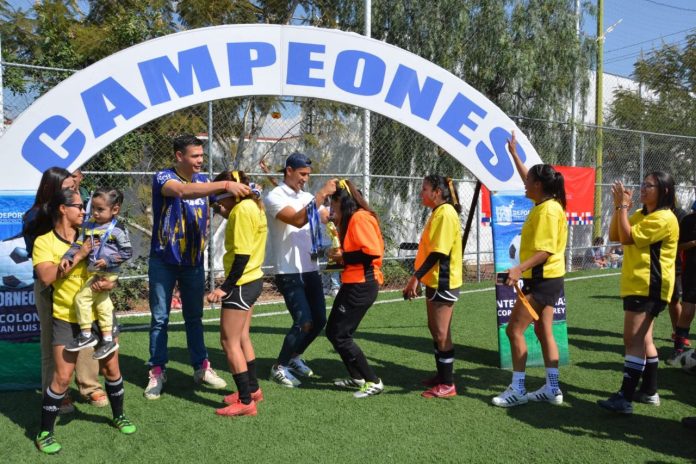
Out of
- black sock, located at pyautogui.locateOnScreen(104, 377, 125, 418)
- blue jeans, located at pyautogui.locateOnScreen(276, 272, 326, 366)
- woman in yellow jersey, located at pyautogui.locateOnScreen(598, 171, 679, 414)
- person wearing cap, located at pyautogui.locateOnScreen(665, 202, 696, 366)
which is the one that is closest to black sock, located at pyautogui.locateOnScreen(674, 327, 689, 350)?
person wearing cap, located at pyautogui.locateOnScreen(665, 202, 696, 366)

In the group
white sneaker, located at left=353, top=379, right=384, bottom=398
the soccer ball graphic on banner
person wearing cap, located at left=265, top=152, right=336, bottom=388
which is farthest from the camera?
the soccer ball graphic on banner

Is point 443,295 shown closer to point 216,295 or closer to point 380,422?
point 380,422

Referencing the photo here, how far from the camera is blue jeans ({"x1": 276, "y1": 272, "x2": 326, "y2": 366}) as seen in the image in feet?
16.2

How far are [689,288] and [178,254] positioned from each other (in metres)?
4.72

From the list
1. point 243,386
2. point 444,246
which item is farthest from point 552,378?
point 243,386

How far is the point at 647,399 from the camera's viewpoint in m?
4.59

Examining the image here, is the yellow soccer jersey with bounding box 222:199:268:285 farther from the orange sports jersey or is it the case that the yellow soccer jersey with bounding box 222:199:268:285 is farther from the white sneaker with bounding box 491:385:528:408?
the white sneaker with bounding box 491:385:528:408

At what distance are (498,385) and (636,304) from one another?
135 centimetres

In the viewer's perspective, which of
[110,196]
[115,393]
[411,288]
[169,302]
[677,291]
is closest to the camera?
[115,393]

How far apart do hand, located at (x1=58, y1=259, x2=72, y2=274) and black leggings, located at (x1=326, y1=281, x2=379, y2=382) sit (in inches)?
74.4

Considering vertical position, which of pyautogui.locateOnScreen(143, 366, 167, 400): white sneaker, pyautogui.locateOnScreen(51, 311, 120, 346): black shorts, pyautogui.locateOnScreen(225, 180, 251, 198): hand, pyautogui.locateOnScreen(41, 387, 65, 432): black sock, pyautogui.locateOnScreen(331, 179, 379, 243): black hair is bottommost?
pyautogui.locateOnScreen(143, 366, 167, 400): white sneaker

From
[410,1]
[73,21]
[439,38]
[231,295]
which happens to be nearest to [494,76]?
[439,38]

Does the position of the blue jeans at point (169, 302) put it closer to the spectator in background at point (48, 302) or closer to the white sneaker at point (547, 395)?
the spectator in background at point (48, 302)

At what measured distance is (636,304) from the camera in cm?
435
